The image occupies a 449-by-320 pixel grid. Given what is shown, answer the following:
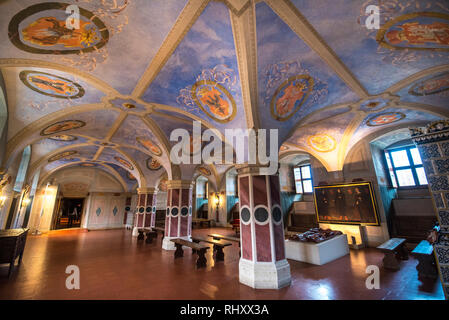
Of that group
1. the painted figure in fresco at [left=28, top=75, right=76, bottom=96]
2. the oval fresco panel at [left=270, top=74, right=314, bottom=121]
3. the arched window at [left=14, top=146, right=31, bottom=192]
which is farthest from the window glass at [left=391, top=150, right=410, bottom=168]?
the arched window at [left=14, top=146, right=31, bottom=192]

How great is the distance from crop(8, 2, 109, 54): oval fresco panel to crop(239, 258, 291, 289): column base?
573cm

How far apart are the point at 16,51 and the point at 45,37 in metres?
0.74

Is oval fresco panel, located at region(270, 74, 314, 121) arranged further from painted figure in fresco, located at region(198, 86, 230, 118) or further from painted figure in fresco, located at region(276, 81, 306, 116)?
painted figure in fresco, located at region(198, 86, 230, 118)

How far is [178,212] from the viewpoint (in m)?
8.81

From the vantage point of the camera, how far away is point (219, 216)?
1703 cm

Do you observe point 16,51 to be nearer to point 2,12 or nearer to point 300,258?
point 2,12

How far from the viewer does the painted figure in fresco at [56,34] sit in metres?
3.01

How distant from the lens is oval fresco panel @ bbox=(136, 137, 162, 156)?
27.3ft

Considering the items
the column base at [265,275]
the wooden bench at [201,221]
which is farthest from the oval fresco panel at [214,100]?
the wooden bench at [201,221]

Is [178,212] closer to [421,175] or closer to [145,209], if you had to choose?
[145,209]

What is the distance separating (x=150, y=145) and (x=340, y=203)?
955 centimetres

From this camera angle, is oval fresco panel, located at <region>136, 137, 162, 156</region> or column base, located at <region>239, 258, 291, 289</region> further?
oval fresco panel, located at <region>136, 137, 162, 156</region>
